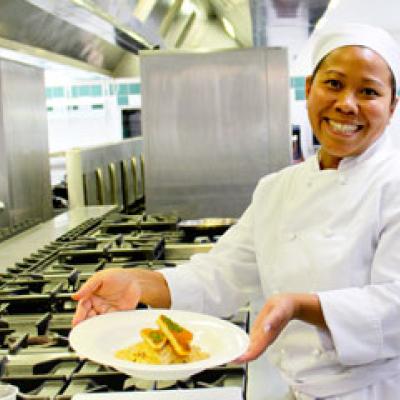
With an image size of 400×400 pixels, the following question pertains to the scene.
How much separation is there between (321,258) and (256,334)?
0.90 ft

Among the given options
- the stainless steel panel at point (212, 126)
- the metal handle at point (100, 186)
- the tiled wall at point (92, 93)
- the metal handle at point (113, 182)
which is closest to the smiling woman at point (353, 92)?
the stainless steel panel at point (212, 126)

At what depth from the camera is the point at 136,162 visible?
212 inches

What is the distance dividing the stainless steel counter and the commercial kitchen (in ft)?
0.04

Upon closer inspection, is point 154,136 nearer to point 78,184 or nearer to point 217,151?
point 217,151

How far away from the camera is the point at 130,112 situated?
730cm

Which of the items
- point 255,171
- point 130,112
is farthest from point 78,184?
point 130,112

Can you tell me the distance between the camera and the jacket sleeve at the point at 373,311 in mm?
1087

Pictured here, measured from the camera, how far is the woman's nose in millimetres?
1120

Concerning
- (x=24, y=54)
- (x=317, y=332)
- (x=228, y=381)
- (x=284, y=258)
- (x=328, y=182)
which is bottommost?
(x=228, y=381)

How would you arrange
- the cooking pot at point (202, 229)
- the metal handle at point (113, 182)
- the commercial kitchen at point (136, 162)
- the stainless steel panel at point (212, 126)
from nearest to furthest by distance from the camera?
the commercial kitchen at point (136, 162), the cooking pot at point (202, 229), the stainless steel panel at point (212, 126), the metal handle at point (113, 182)

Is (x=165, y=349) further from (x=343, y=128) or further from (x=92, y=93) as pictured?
(x=92, y=93)

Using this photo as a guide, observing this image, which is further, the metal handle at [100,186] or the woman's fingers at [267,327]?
the metal handle at [100,186]

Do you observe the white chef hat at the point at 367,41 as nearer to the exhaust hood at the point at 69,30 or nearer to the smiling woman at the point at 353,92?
the smiling woman at the point at 353,92

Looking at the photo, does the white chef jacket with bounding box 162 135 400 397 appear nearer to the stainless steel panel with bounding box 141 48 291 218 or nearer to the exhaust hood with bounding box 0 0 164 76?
the exhaust hood with bounding box 0 0 164 76
